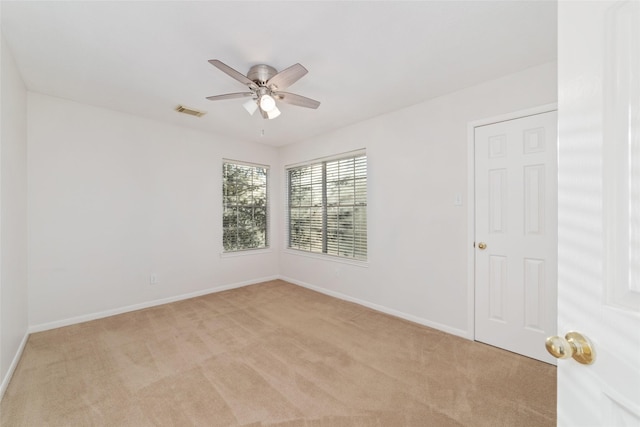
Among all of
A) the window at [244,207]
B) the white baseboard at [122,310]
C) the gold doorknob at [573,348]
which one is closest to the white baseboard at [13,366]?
the white baseboard at [122,310]

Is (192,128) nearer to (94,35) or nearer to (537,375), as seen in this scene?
(94,35)

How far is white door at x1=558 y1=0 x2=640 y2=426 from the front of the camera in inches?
20.6

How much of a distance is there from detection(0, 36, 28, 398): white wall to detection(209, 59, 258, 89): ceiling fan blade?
1557 mm

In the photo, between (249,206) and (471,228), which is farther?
(249,206)

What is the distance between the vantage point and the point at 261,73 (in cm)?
226

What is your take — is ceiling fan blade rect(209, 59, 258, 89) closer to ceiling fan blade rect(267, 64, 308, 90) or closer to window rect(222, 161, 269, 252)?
ceiling fan blade rect(267, 64, 308, 90)

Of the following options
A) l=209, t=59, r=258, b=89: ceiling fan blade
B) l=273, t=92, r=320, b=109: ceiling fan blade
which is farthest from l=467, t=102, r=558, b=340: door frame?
l=209, t=59, r=258, b=89: ceiling fan blade

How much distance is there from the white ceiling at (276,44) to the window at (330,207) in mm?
1250

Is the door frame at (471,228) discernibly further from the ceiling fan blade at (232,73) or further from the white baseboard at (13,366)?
the white baseboard at (13,366)

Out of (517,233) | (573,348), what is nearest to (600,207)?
(573,348)

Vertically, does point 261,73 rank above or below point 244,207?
above

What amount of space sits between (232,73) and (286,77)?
0.41 meters

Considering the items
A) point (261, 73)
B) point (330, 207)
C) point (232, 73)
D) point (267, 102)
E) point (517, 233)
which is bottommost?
point (517, 233)

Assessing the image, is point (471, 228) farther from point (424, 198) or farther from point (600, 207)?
point (600, 207)
